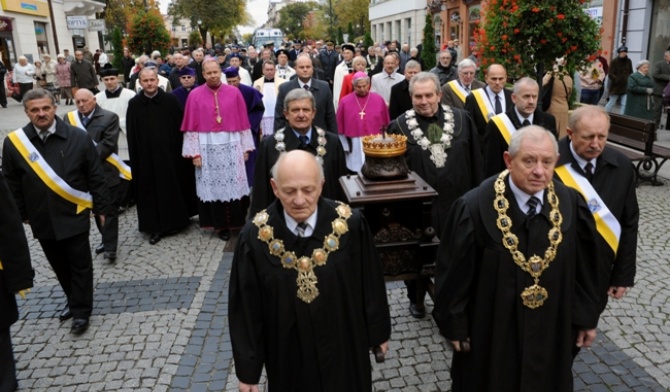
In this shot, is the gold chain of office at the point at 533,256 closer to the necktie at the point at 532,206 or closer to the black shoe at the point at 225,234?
the necktie at the point at 532,206

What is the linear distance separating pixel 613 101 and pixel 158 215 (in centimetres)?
1101

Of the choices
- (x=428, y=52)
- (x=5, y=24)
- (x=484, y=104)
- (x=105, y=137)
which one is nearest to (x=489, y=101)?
(x=484, y=104)

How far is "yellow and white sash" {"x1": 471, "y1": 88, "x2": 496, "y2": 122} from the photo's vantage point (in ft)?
21.1

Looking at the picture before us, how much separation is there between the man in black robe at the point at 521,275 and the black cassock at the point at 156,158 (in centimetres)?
518

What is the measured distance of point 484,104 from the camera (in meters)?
6.47

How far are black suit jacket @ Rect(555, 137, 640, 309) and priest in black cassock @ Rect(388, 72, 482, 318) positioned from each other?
1.31 meters

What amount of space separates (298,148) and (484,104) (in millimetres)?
2464

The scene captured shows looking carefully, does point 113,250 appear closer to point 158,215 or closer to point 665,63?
point 158,215

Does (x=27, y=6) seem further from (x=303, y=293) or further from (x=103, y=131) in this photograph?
(x=303, y=293)

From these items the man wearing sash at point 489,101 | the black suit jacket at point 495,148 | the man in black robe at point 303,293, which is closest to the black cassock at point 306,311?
the man in black robe at point 303,293

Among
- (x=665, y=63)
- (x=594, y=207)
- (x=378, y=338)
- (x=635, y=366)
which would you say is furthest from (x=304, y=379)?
(x=665, y=63)

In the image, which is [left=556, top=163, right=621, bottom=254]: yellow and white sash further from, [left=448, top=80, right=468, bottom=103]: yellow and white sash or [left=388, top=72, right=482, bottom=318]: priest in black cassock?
[left=448, top=80, right=468, bottom=103]: yellow and white sash

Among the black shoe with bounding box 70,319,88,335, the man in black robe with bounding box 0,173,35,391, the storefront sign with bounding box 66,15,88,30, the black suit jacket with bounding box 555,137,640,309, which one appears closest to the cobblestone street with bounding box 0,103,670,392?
the black shoe with bounding box 70,319,88,335

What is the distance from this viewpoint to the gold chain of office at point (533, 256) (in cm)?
301
